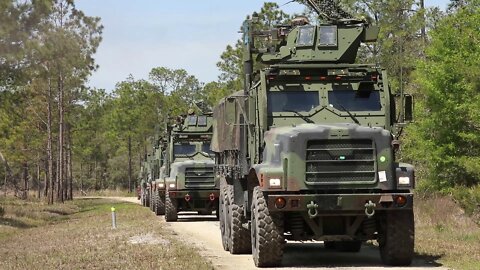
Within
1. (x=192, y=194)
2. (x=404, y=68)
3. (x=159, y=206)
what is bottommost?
(x=159, y=206)

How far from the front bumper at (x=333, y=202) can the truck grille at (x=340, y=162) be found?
0.25 meters

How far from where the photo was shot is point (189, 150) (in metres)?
28.8

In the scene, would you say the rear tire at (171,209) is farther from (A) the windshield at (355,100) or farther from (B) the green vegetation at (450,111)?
(A) the windshield at (355,100)

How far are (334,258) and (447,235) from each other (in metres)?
4.26

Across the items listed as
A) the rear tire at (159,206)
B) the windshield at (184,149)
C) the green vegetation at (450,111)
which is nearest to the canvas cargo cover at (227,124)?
the windshield at (184,149)

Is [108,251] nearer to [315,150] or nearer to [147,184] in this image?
[315,150]

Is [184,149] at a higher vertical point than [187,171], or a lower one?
higher

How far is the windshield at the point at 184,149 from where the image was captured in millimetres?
28812

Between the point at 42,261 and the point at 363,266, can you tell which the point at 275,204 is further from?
the point at 42,261

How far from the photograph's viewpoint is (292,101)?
13.1 meters

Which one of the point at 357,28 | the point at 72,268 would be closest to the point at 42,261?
the point at 72,268

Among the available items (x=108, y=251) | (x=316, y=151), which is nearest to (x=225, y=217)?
(x=108, y=251)

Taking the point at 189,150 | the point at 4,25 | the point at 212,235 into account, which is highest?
the point at 4,25

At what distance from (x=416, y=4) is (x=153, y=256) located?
2667 cm
